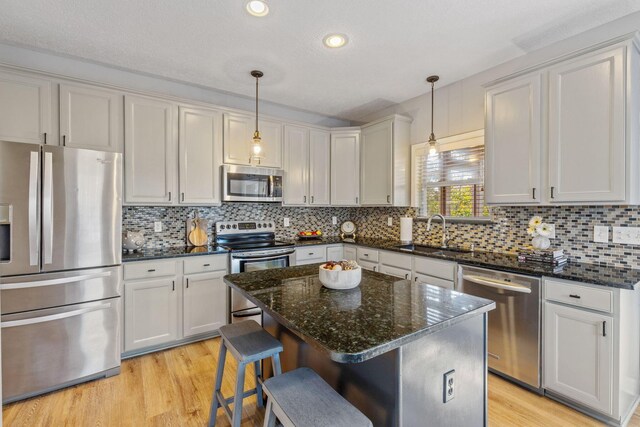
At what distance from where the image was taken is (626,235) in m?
2.19

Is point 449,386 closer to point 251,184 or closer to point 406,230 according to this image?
point 406,230

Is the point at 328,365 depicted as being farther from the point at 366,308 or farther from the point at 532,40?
the point at 532,40

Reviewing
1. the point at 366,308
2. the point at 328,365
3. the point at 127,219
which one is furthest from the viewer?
the point at 127,219

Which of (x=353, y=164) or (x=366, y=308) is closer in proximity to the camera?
(x=366, y=308)

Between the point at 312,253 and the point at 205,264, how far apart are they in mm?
1281

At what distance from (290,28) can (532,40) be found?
6.46ft

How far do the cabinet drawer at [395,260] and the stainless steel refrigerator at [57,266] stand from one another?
2528 millimetres

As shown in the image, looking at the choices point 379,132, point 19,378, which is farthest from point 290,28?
point 19,378

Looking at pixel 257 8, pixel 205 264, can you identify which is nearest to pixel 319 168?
pixel 205 264

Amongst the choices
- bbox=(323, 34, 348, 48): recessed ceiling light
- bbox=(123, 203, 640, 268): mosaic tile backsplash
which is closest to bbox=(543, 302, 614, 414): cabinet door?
Answer: bbox=(123, 203, 640, 268): mosaic tile backsplash

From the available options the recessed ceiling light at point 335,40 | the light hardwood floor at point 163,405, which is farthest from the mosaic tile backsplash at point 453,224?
the recessed ceiling light at point 335,40

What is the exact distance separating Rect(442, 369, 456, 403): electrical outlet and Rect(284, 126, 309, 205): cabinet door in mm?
2813

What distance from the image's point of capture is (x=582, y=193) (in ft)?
7.07

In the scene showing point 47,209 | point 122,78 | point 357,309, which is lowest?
point 357,309
